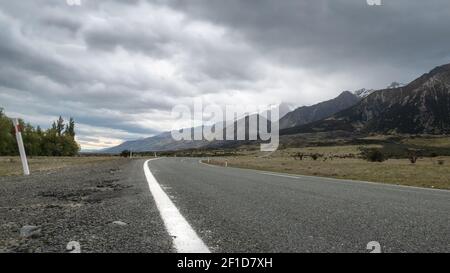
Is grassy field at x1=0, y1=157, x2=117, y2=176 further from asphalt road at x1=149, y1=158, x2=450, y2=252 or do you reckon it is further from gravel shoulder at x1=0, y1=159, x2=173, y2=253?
asphalt road at x1=149, y1=158, x2=450, y2=252

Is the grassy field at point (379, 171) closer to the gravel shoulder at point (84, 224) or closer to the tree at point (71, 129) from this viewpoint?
the gravel shoulder at point (84, 224)

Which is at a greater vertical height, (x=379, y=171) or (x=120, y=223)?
(x=120, y=223)

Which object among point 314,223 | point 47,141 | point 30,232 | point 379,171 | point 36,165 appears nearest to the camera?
point 30,232

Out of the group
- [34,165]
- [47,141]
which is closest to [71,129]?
[47,141]

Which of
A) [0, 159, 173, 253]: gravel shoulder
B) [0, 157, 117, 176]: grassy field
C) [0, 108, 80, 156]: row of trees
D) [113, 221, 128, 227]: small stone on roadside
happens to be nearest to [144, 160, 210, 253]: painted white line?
[0, 159, 173, 253]: gravel shoulder

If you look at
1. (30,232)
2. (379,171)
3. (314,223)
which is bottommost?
(379,171)

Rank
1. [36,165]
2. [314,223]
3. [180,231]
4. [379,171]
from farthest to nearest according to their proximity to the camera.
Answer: [36,165] → [379,171] → [314,223] → [180,231]

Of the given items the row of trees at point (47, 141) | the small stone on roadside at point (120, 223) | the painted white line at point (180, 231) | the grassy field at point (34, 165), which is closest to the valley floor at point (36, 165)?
the grassy field at point (34, 165)

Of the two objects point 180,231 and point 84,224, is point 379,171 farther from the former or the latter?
point 84,224

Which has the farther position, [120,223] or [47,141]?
[47,141]

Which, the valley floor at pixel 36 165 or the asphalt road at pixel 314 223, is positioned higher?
the asphalt road at pixel 314 223
